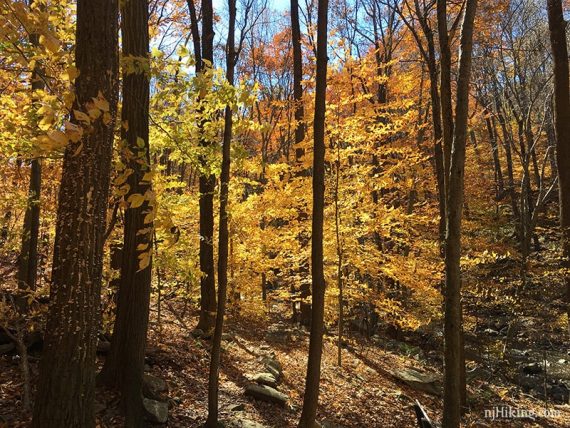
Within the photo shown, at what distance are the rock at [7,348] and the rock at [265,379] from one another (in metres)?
4.14

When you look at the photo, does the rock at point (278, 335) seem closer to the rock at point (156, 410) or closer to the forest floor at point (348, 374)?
the forest floor at point (348, 374)

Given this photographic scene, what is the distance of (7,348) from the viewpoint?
598 centimetres

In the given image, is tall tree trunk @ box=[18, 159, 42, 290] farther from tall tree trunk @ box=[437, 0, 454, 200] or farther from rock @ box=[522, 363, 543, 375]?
rock @ box=[522, 363, 543, 375]

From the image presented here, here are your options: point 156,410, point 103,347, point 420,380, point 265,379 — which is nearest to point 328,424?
point 265,379

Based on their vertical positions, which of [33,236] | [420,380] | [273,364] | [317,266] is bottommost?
[420,380]

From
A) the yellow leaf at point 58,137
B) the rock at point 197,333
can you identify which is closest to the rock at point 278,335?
the rock at point 197,333

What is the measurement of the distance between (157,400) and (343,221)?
6442 millimetres

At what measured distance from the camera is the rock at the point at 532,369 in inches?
563

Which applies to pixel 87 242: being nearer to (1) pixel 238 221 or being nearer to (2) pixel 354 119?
(2) pixel 354 119

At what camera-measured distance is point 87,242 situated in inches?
104

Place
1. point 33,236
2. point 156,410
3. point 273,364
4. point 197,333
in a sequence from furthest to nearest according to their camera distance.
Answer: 1. point 197,333
2. point 273,364
3. point 33,236
4. point 156,410

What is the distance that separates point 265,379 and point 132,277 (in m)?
3.90

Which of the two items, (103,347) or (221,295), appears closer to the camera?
(221,295)

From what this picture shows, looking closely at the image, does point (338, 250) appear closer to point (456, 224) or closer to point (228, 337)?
point (228, 337)
